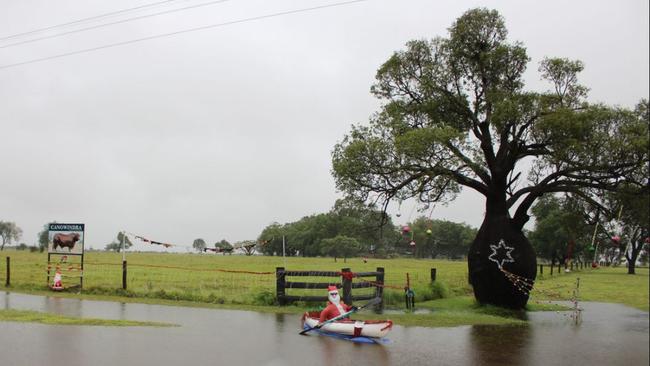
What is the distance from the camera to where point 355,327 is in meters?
11.5

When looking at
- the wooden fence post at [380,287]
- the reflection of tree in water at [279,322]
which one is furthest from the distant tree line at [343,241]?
the reflection of tree in water at [279,322]

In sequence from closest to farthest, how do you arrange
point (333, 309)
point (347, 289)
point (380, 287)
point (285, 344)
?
point (285, 344) < point (333, 309) < point (347, 289) < point (380, 287)

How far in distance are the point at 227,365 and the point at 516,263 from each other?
11760 mm

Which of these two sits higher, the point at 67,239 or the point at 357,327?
the point at 67,239

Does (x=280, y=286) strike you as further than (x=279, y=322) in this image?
Yes

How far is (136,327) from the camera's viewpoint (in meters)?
12.4

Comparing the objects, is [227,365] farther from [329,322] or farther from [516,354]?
[516,354]

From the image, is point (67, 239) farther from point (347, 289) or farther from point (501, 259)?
point (501, 259)

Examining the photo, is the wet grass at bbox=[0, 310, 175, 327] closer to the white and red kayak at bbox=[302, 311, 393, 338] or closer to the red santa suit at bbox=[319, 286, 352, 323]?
the white and red kayak at bbox=[302, 311, 393, 338]

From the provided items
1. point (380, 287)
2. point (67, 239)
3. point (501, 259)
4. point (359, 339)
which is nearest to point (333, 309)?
point (359, 339)

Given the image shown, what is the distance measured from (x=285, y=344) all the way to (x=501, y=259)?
9530 millimetres

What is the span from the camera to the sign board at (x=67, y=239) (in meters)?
21.5

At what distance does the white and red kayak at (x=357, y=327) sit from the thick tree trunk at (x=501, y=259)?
7.53 m

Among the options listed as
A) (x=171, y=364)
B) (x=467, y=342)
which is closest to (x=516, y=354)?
(x=467, y=342)
